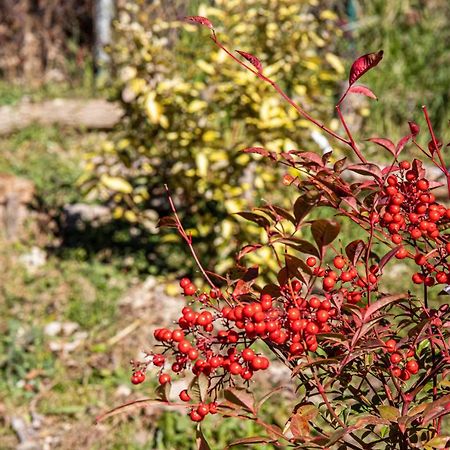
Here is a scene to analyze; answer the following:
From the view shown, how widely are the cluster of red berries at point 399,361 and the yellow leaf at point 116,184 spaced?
2.83 meters

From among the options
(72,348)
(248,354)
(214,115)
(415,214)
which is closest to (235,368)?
(248,354)

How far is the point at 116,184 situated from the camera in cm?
409

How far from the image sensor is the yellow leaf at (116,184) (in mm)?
4090

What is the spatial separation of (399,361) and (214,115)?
8.98 feet

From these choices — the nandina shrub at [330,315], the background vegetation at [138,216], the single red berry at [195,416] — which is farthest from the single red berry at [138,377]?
the background vegetation at [138,216]

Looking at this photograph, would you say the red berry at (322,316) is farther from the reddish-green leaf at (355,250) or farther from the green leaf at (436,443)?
the green leaf at (436,443)

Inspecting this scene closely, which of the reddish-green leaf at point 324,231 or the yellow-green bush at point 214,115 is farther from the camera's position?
the yellow-green bush at point 214,115

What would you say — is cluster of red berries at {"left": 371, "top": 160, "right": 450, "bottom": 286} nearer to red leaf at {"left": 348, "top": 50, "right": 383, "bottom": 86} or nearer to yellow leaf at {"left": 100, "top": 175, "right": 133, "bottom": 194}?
red leaf at {"left": 348, "top": 50, "right": 383, "bottom": 86}

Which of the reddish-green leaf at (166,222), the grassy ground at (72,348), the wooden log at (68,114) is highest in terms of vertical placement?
the wooden log at (68,114)

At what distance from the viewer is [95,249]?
4.57 meters

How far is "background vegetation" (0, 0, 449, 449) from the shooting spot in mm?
3373

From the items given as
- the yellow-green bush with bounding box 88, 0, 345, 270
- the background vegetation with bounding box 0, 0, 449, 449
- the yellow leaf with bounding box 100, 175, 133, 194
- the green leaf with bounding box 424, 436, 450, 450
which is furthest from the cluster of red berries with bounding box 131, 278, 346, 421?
the yellow leaf with bounding box 100, 175, 133, 194

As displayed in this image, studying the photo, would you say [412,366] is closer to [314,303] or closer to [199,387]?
[314,303]

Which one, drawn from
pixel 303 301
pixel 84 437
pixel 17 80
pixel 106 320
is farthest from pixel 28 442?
pixel 17 80
